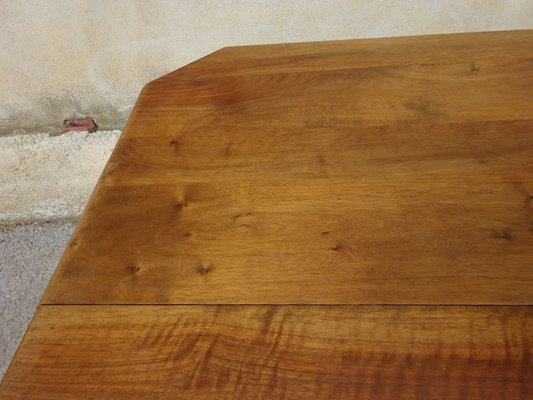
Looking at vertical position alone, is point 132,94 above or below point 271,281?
below

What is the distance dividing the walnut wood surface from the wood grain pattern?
0.08ft

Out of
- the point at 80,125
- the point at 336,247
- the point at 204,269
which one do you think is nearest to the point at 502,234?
the point at 336,247

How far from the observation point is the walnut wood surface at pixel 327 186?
54cm

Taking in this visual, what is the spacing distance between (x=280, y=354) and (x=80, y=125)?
142cm

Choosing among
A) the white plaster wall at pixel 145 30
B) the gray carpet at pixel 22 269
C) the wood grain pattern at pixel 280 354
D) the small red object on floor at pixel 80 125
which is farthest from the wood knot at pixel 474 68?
the small red object on floor at pixel 80 125

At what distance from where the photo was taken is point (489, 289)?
1.67 ft

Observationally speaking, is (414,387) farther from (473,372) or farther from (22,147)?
(22,147)

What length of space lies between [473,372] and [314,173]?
0.31 meters

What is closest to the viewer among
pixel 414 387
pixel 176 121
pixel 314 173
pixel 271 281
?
pixel 414 387

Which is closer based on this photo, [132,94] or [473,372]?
[473,372]

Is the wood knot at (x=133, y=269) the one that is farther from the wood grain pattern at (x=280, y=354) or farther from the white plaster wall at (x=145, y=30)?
the white plaster wall at (x=145, y=30)

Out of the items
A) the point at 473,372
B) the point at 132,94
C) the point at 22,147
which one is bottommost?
the point at 22,147

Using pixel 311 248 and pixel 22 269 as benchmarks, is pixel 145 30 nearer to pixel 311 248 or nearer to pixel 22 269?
pixel 22 269

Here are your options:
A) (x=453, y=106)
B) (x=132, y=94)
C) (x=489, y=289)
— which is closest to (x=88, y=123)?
(x=132, y=94)
